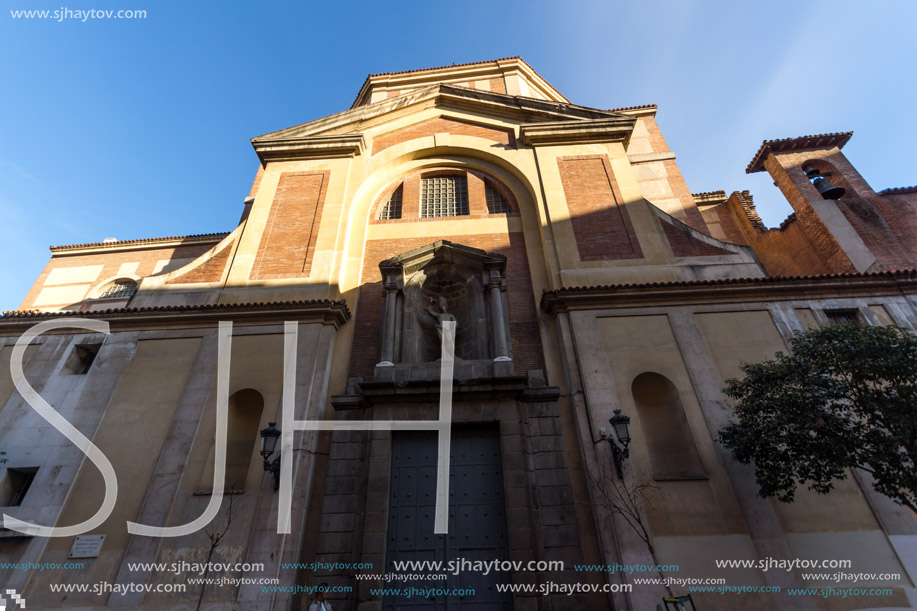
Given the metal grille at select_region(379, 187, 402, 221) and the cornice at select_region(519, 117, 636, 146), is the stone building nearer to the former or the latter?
the cornice at select_region(519, 117, 636, 146)

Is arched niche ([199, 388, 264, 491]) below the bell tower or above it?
below

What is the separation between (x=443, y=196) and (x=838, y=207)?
13.1m

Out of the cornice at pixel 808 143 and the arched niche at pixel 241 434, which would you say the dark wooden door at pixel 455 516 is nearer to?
the arched niche at pixel 241 434

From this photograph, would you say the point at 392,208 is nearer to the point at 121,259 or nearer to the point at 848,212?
the point at 121,259

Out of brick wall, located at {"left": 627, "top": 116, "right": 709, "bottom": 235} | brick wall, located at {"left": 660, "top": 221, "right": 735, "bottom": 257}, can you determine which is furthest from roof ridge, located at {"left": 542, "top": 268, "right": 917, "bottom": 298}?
brick wall, located at {"left": 627, "top": 116, "right": 709, "bottom": 235}

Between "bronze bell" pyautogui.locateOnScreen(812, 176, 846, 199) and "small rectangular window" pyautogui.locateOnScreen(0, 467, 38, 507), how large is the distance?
23473 millimetres

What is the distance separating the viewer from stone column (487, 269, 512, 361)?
10.7 meters

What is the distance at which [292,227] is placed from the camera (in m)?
14.0

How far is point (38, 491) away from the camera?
923 centimetres

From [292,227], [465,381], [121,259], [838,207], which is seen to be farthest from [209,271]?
[838,207]

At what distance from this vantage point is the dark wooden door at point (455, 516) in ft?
27.0

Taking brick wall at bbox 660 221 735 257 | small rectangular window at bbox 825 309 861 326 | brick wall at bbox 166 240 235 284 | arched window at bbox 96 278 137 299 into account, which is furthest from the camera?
arched window at bbox 96 278 137 299

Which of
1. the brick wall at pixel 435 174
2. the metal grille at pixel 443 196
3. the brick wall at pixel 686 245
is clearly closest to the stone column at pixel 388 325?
the brick wall at pixel 435 174

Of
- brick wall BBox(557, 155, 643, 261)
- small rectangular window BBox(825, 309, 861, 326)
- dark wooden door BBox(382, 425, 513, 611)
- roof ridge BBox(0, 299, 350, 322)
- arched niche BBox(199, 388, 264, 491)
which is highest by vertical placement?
brick wall BBox(557, 155, 643, 261)
